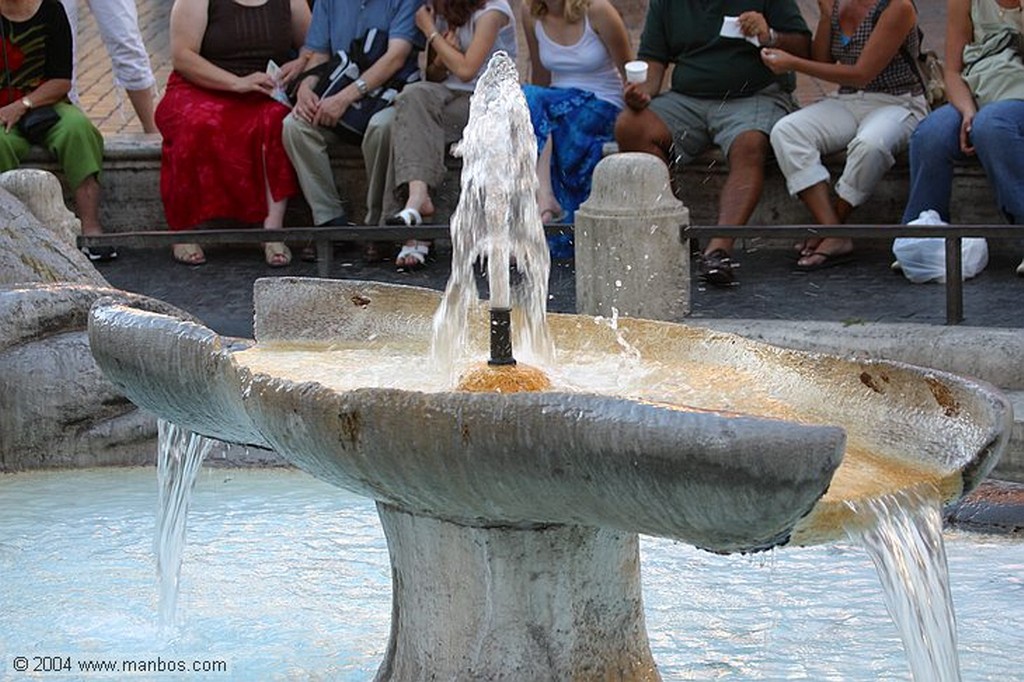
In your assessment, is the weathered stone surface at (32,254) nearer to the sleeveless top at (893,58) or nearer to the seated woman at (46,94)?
the seated woman at (46,94)

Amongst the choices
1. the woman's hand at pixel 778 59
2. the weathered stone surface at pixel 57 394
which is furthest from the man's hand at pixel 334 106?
the weathered stone surface at pixel 57 394

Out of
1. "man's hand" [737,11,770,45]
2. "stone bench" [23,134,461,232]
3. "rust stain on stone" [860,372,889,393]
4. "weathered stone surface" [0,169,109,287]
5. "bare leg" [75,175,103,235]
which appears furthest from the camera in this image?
"stone bench" [23,134,461,232]

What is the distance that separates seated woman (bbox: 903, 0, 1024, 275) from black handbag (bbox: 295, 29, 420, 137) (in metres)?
2.48

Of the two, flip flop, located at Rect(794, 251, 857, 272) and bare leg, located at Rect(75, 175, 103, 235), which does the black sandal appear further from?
bare leg, located at Rect(75, 175, 103, 235)

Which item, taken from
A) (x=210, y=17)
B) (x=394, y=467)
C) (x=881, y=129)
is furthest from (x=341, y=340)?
(x=210, y=17)

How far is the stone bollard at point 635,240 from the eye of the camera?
6.90m

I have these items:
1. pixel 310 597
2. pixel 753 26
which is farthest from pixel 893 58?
pixel 310 597

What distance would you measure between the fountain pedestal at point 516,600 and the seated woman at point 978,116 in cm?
445

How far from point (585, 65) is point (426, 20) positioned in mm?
764

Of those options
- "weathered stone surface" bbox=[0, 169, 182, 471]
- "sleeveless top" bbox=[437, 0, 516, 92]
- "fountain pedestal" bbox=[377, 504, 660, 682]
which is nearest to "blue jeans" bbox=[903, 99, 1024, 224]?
"sleeveless top" bbox=[437, 0, 516, 92]

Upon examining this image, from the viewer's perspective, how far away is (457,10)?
28.9ft

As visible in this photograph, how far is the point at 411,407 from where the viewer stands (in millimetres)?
3068

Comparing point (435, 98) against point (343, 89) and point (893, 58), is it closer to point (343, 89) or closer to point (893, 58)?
point (343, 89)

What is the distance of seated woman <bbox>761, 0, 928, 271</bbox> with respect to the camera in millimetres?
8133
